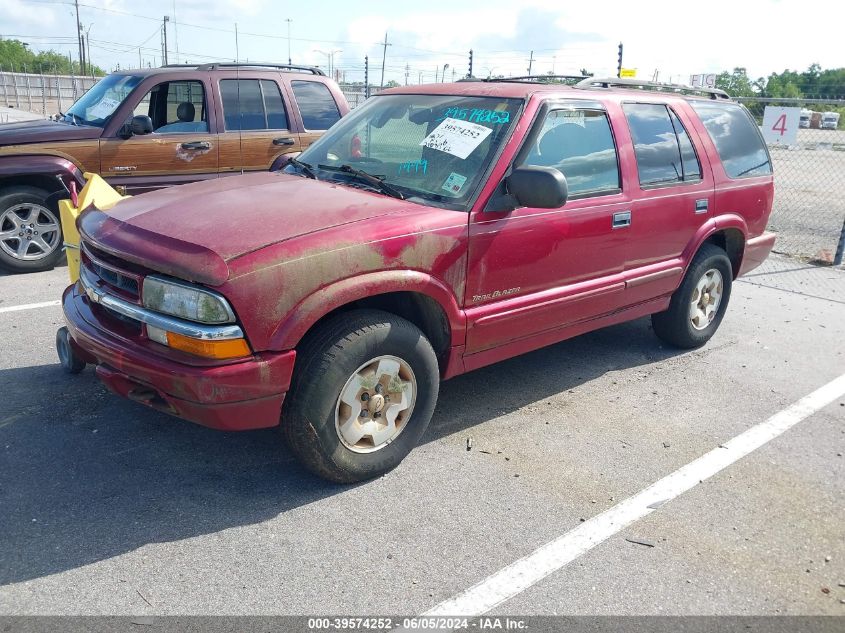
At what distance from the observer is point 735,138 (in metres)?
5.64

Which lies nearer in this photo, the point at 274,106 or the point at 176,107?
the point at 176,107

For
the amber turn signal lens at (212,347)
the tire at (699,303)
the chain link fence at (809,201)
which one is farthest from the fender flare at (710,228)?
the chain link fence at (809,201)

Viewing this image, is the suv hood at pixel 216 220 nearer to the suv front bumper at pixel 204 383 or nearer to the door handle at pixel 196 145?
the suv front bumper at pixel 204 383

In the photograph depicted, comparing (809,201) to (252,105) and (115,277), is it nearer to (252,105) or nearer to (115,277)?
(252,105)

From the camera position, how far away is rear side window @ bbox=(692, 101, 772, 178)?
5.46m

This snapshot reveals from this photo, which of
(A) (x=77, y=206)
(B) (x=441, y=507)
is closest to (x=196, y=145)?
(A) (x=77, y=206)

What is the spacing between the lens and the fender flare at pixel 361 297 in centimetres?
314

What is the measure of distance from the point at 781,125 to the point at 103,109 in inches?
339

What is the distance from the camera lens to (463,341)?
12.7 ft

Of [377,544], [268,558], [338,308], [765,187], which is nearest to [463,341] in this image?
[338,308]

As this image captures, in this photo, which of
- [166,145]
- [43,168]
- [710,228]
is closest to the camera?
[710,228]

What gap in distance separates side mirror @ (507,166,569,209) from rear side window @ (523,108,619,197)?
331 millimetres

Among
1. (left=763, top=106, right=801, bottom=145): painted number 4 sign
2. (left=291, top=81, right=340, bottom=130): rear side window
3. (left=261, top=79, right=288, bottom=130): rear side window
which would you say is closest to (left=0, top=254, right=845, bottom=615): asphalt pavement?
(left=261, top=79, right=288, bottom=130): rear side window

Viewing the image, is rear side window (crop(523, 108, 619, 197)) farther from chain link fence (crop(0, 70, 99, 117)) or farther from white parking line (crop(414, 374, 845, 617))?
chain link fence (crop(0, 70, 99, 117))
